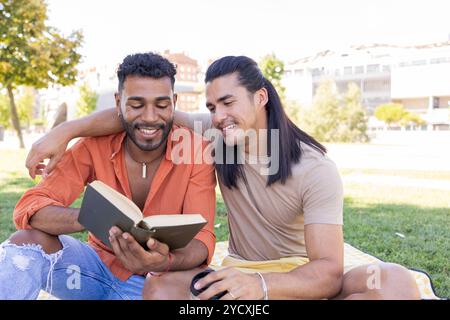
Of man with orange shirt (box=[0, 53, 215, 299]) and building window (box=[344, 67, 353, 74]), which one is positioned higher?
building window (box=[344, 67, 353, 74])

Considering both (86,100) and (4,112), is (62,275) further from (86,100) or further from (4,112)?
(4,112)

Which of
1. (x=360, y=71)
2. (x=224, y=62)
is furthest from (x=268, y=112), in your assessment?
(x=360, y=71)

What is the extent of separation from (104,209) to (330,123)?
79.8 ft

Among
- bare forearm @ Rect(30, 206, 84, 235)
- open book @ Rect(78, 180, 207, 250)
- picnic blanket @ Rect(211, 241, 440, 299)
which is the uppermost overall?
open book @ Rect(78, 180, 207, 250)

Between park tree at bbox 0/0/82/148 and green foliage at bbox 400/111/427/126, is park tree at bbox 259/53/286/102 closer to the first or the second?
green foliage at bbox 400/111/427/126

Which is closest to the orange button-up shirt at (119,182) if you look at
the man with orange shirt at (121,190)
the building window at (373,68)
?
the man with orange shirt at (121,190)

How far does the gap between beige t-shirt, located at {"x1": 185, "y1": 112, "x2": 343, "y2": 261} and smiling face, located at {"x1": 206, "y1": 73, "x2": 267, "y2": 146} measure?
176 mm

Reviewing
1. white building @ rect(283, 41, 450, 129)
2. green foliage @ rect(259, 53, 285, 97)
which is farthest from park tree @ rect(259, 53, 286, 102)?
white building @ rect(283, 41, 450, 129)

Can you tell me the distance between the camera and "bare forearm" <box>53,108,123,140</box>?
264cm

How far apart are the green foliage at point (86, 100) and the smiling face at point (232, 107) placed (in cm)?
2916

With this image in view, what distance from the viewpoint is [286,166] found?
2.40 m

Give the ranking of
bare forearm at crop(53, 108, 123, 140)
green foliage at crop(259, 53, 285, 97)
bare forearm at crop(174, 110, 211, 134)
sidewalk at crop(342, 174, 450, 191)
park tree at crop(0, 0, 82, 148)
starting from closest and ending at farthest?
bare forearm at crop(53, 108, 123, 140), bare forearm at crop(174, 110, 211, 134), sidewalk at crop(342, 174, 450, 191), park tree at crop(0, 0, 82, 148), green foliage at crop(259, 53, 285, 97)

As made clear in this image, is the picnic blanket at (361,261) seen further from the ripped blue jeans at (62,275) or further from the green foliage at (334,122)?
the green foliage at (334,122)

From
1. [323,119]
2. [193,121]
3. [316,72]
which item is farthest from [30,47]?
[316,72]
